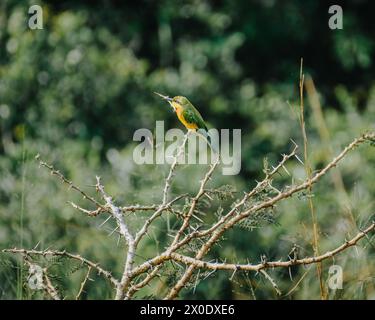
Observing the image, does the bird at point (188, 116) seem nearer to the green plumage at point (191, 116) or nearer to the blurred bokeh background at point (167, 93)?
the green plumage at point (191, 116)

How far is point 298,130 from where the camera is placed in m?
6.60

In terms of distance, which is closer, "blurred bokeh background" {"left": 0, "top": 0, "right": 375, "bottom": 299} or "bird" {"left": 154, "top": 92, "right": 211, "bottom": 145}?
"bird" {"left": 154, "top": 92, "right": 211, "bottom": 145}

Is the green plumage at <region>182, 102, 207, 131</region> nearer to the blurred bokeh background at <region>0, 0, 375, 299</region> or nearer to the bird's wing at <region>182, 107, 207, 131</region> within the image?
the bird's wing at <region>182, 107, 207, 131</region>

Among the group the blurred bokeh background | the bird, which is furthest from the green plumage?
the blurred bokeh background

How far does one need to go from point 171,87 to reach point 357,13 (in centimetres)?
295

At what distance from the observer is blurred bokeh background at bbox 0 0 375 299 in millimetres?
4309

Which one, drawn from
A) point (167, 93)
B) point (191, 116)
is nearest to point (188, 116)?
point (191, 116)

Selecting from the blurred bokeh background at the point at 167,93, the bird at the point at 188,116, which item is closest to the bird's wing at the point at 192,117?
the bird at the point at 188,116

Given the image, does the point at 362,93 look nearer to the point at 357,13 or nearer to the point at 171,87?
the point at 357,13

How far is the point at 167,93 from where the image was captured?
648 centimetres

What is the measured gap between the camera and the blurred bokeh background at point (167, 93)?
4.31 metres

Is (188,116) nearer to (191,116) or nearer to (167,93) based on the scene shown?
(191,116)

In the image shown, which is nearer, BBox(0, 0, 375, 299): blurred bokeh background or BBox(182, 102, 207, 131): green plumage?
BBox(182, 102, 207, 131): green plumage
